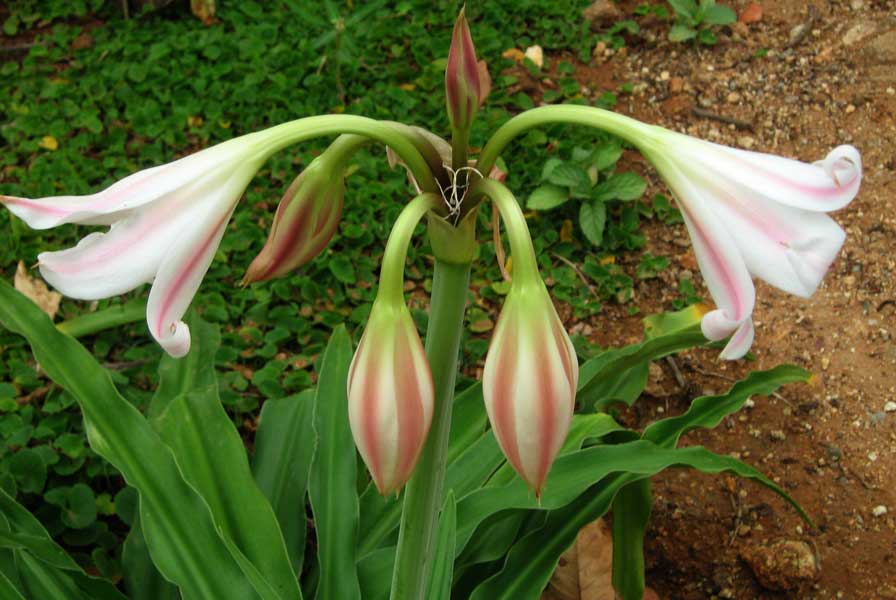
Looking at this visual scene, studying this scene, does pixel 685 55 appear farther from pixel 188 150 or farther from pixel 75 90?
pixel 75 90

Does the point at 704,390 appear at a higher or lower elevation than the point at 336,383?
lower

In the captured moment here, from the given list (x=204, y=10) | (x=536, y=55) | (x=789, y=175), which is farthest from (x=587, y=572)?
(x=204, y=10)

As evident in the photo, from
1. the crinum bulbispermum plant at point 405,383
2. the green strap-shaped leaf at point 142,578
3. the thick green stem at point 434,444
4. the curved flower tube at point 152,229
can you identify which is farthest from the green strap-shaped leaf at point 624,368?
the curved flower tube at point 152,229

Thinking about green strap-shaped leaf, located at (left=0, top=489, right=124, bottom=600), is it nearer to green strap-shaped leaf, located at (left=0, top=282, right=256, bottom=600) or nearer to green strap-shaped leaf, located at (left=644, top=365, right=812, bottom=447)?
green strap-shaped leaf, located at (left=0, top=282, right=256, bottom=600)

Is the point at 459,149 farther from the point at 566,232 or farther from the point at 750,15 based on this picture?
the point at 750,15

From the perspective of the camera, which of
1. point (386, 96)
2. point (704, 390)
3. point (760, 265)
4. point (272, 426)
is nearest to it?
point (760, 265)

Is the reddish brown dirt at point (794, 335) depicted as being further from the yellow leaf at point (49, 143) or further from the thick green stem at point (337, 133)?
the yellow leaf at point (49, 143)

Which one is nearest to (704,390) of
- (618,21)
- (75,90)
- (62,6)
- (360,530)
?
(360,530)
